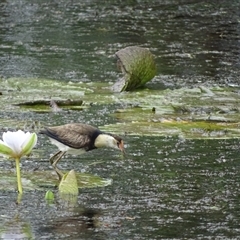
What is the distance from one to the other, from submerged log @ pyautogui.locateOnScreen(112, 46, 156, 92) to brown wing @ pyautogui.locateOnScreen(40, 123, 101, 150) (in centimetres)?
373

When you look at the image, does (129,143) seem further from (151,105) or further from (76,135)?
(151,105)

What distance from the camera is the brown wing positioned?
764 cm

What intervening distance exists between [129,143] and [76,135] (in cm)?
142

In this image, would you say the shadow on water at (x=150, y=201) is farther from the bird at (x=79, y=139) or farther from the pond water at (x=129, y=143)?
the bird at (x=79, y=139)

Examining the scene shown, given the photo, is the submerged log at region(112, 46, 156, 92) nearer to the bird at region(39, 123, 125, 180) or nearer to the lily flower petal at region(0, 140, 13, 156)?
the bird at region(39, 123, 125, 180)

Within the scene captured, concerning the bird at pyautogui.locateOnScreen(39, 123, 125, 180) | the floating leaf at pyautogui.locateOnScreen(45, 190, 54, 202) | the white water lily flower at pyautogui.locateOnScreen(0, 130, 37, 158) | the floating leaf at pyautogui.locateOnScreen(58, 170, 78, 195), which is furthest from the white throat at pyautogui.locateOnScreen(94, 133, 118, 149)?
the white water lily flower at pyautogui.locateOnScreen(0, 130, 37, 158)

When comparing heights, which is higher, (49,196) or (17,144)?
(17,144)

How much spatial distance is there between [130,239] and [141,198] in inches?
40.3

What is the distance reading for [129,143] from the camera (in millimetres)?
9031

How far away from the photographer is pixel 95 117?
10.1m

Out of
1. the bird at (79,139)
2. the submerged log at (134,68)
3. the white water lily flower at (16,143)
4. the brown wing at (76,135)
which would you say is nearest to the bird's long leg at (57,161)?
the bird at (79,139)

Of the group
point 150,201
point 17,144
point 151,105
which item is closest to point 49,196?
point 17,144

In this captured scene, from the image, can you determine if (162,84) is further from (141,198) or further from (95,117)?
(141,198)

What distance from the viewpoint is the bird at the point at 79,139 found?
25.0ft
